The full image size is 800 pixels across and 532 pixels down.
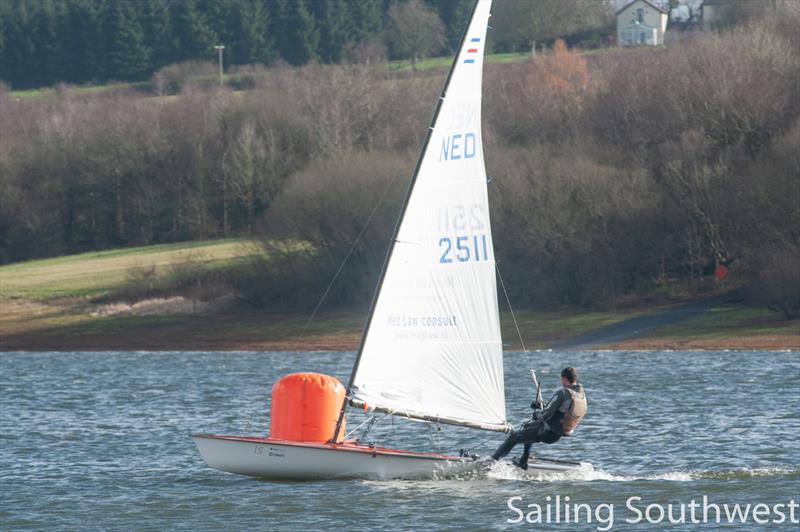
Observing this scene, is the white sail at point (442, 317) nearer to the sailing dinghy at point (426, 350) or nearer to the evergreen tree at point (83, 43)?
the sailing dinghy at point (426, 350)

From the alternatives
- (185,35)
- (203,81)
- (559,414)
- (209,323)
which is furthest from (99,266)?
(559,414)

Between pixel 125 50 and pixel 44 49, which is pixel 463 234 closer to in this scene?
pixel 125 50

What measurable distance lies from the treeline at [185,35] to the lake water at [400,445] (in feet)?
324

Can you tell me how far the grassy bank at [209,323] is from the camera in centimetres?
5997

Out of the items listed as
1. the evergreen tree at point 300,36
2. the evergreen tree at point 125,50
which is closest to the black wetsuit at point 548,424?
the evergreen tree at point 300,36

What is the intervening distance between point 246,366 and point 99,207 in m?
47.6

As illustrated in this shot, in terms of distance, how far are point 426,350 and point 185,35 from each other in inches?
4994

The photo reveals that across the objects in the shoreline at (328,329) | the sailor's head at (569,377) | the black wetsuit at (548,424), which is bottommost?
the shoreline at (328,329)

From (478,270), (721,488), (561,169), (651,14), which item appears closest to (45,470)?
(478,270)

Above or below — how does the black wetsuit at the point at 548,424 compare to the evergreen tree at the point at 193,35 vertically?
below

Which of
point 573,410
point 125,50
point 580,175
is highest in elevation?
point 125,50

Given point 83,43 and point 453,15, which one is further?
point 453,15

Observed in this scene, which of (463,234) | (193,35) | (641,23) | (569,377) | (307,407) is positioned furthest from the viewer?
(193,35)

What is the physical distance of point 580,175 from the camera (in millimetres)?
67688
